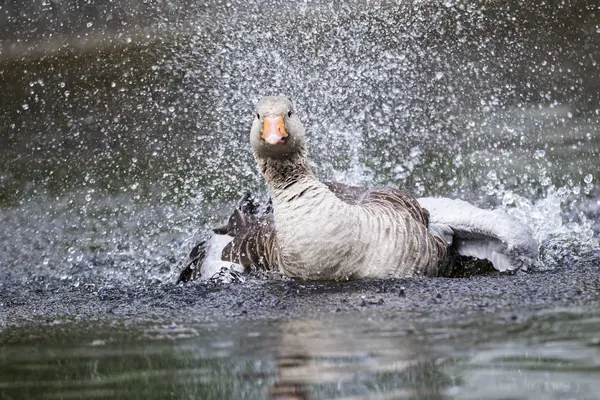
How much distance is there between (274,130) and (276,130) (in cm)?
1

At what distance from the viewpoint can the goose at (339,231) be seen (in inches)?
247

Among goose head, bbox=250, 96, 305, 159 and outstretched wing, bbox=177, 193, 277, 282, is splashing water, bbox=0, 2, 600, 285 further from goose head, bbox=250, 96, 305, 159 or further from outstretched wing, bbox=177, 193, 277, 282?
goose head, bbox=250, 96, 305, 159

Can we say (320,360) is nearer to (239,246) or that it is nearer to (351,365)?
(351,365)

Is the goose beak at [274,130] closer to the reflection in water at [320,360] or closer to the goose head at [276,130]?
the goose head at [276,130]

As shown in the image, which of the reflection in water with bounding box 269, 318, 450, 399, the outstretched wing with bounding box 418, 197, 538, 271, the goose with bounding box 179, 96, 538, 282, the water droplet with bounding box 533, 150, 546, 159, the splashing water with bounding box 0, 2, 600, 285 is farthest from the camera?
the water droplet with bounding box 533, 150, 546, 159

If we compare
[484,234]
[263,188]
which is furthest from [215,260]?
[263,188]

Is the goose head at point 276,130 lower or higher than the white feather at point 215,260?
higher

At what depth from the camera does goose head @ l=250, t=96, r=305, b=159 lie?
20.9 ft

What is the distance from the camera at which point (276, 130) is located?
634 cm

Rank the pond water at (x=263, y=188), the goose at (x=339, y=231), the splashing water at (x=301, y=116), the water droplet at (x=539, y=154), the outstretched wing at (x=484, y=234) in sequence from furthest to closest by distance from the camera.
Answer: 1. the water droplet at (x=539, y=154)
2. the splashing water at (x=301, y=116)
3. the outstretched wing at (x=484, y=234)
4. the goose at (x=339, y=231)
5. the pond water at (x=263, y=188)

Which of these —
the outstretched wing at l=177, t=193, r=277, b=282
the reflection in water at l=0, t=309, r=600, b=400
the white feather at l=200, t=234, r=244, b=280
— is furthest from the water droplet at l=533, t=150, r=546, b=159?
the reflection in water at l=0, t=309, r=600, b=400

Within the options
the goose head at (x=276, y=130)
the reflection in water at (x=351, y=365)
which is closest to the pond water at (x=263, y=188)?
the reflection in water at (x=351, y=365)

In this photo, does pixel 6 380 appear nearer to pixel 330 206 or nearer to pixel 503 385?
pixel 503 385

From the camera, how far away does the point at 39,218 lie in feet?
31.3
